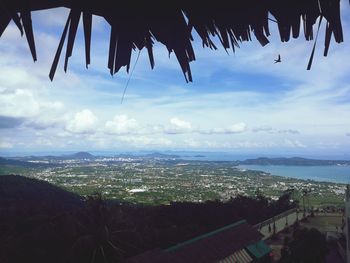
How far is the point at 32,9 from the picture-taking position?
4.25ft

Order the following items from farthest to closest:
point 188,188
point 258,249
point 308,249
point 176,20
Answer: point 188,188
point 258,249
point 308,249
point 176,20

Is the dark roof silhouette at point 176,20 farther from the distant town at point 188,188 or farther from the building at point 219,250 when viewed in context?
the distant town at point 188,188

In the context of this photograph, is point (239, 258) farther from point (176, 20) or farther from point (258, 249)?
point (176, 20)

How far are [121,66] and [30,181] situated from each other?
6537 cm

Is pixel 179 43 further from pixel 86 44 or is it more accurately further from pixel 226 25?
pixel 86 44

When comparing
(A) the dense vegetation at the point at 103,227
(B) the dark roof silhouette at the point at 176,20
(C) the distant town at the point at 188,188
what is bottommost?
(C) the distant town at the point at 188,188

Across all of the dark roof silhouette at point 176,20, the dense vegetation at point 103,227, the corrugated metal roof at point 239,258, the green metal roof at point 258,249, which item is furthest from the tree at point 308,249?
the dark roof silhouette at point 176,20

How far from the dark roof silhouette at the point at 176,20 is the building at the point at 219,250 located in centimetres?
1321

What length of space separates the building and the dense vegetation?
1.61 m

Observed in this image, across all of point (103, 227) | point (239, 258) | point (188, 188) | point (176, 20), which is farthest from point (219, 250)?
point (188, 188)

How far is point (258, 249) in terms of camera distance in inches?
755

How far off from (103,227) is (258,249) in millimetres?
8105

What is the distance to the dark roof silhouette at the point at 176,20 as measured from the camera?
4.26 ft

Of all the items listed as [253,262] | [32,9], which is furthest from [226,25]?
[253,262]
